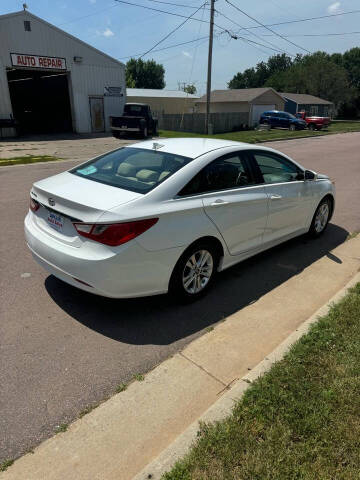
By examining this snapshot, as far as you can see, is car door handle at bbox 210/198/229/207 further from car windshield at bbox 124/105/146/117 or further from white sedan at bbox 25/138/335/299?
Answer: car windshield at bbox 124/105/146/117

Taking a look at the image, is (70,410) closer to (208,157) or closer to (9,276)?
(9,276)

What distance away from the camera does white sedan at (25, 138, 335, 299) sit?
3.13m

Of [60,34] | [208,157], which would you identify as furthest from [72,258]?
[60,34]

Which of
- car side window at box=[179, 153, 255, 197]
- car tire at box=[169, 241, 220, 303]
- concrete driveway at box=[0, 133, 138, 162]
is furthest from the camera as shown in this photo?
concrete driveway at box=[0, 133, 138, 162]

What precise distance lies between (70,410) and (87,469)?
500mm

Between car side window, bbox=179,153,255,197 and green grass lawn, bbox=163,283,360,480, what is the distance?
1.71 metres

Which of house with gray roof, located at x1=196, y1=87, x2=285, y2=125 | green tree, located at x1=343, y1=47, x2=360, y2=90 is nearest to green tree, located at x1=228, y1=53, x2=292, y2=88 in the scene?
green tree, located at x1=343, y1=47, x2=360, y2=90

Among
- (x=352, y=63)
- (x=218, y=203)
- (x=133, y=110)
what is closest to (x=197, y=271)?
(x=218, y=203)

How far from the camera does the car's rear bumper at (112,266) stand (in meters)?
3.09

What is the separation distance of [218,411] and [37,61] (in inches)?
961

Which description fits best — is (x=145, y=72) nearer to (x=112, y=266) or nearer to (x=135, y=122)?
(x=135, y=122)

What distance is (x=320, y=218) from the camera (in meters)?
5.81

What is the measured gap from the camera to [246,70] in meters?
114

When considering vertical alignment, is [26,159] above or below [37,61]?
below
